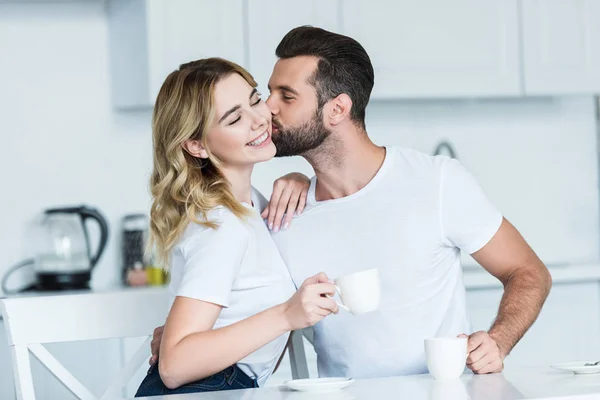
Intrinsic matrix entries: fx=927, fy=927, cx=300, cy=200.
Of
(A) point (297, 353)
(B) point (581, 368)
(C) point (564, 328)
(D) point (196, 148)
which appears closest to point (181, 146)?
(D) point (196, 148)

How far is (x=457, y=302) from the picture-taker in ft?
6.43

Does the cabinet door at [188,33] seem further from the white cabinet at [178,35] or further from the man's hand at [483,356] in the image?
the man's hand at [483,356]

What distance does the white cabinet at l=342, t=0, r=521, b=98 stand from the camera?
3240 millimetres

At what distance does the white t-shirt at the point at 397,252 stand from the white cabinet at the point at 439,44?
133 cm

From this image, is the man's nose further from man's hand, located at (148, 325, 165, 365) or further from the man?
man's hand, located at (148, 325, 165, 365)

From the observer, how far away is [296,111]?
2.03 meters

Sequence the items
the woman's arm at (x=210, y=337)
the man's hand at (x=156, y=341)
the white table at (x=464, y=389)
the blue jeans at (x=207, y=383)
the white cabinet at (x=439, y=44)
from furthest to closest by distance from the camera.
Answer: the white cabinet at (x=439, y=44) < the man's hand at (x=156, y=341) < the blue jeans at (x=207, y=383) < the woman's arm at (x=210, y=337) < the white table at (x=464, y=389)

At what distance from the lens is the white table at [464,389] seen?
126cm

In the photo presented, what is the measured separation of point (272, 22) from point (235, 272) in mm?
1696

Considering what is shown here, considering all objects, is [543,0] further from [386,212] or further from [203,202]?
[203,202]

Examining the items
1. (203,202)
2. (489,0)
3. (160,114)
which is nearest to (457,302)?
(203,202)

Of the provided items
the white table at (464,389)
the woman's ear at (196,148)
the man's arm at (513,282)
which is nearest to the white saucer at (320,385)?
the white table at (464,389)

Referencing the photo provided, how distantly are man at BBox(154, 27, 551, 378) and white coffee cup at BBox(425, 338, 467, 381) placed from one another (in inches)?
16.0

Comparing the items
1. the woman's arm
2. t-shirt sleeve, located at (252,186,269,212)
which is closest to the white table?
the woman's arm
